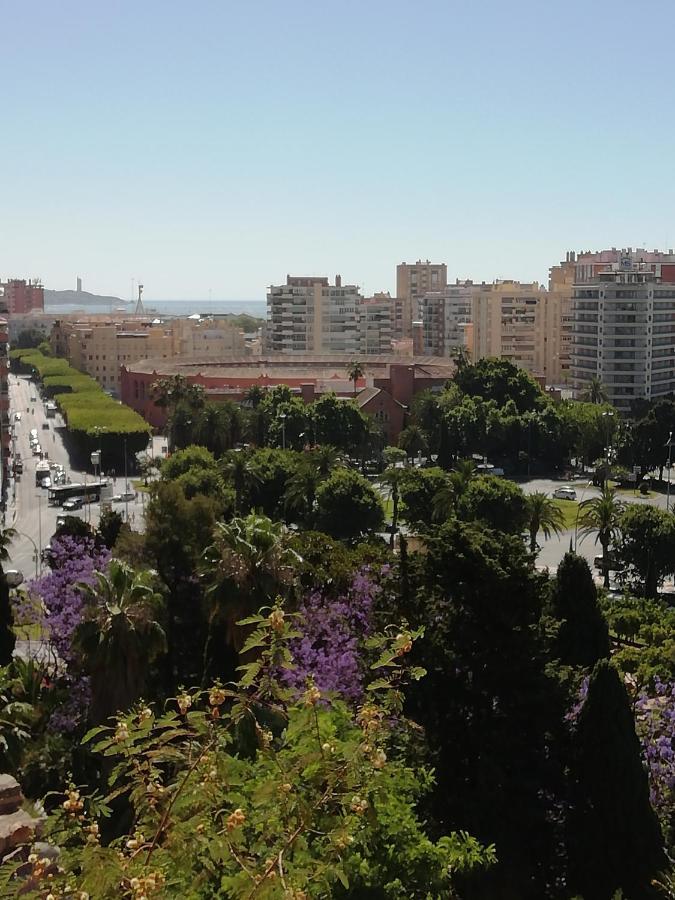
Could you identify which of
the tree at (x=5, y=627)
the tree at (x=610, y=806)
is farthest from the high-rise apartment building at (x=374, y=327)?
the tree at (x=610, y=806)

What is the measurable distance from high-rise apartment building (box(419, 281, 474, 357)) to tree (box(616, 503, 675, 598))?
349 ft

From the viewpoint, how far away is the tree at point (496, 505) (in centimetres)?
4894

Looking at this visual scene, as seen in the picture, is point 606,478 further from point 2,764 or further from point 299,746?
point 299,746

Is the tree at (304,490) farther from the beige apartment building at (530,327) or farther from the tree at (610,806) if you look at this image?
the beige apartment building at (530,327)

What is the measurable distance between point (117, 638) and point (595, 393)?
2944 inches

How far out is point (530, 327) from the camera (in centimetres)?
12875

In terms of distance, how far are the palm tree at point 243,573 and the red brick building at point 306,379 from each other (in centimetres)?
5523

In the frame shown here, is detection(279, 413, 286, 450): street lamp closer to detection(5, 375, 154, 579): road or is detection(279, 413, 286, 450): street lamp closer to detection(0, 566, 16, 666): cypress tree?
detection(5, 375, 154, 579): road

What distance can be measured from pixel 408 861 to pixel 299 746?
1.40m

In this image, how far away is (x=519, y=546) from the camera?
1928 centimetres

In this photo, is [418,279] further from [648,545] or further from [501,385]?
[648,545]

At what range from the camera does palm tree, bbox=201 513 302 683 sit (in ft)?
77.5

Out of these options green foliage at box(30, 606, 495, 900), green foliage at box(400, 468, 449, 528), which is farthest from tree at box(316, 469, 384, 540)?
green foliage at box(30, 606, 495, 900)

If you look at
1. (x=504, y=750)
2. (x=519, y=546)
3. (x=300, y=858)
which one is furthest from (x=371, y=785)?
(x=519, y=546)
